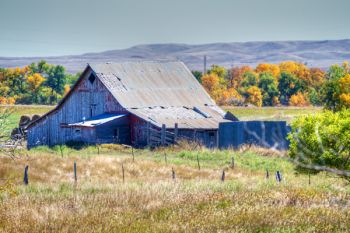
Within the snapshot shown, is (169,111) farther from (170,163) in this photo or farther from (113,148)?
(170,163)

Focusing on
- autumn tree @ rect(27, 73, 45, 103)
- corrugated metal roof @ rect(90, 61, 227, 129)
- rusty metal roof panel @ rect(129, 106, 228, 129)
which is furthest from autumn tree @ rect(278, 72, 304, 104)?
rusty metal roof panel @ rect(129, 106, 228, 129)

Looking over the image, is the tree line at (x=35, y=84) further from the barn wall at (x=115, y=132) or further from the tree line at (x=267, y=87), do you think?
the barn wall at (x=115, y=132)

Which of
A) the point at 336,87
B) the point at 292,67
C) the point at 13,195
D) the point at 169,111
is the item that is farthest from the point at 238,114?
the point at 292,67

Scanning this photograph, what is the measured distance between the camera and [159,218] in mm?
16562

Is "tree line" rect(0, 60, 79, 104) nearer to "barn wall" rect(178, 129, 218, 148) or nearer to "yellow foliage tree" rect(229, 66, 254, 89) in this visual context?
"yellow foliage tree" rect(229, 66, 254, 89)

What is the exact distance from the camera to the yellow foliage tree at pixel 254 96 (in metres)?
118

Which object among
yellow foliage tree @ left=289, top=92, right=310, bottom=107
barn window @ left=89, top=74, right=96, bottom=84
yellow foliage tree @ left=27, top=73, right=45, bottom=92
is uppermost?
barn window @ left=89, top=74, right=96, bottom=84

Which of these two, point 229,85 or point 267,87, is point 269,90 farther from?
point 229,85

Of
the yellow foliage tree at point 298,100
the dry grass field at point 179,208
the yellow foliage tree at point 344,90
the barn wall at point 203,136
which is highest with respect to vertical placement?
the yellow foliage tree at point 344,90

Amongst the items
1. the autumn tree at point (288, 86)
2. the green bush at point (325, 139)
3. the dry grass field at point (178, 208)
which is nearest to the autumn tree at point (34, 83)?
Answer: the autumn tree at point (288, 86)

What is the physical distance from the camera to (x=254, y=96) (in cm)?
11962

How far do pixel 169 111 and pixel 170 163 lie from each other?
17991 mm

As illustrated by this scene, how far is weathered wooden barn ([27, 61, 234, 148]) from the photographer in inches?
1957

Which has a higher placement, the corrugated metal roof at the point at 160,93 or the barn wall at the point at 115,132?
the corrugated metal roof at the point at 160,93
